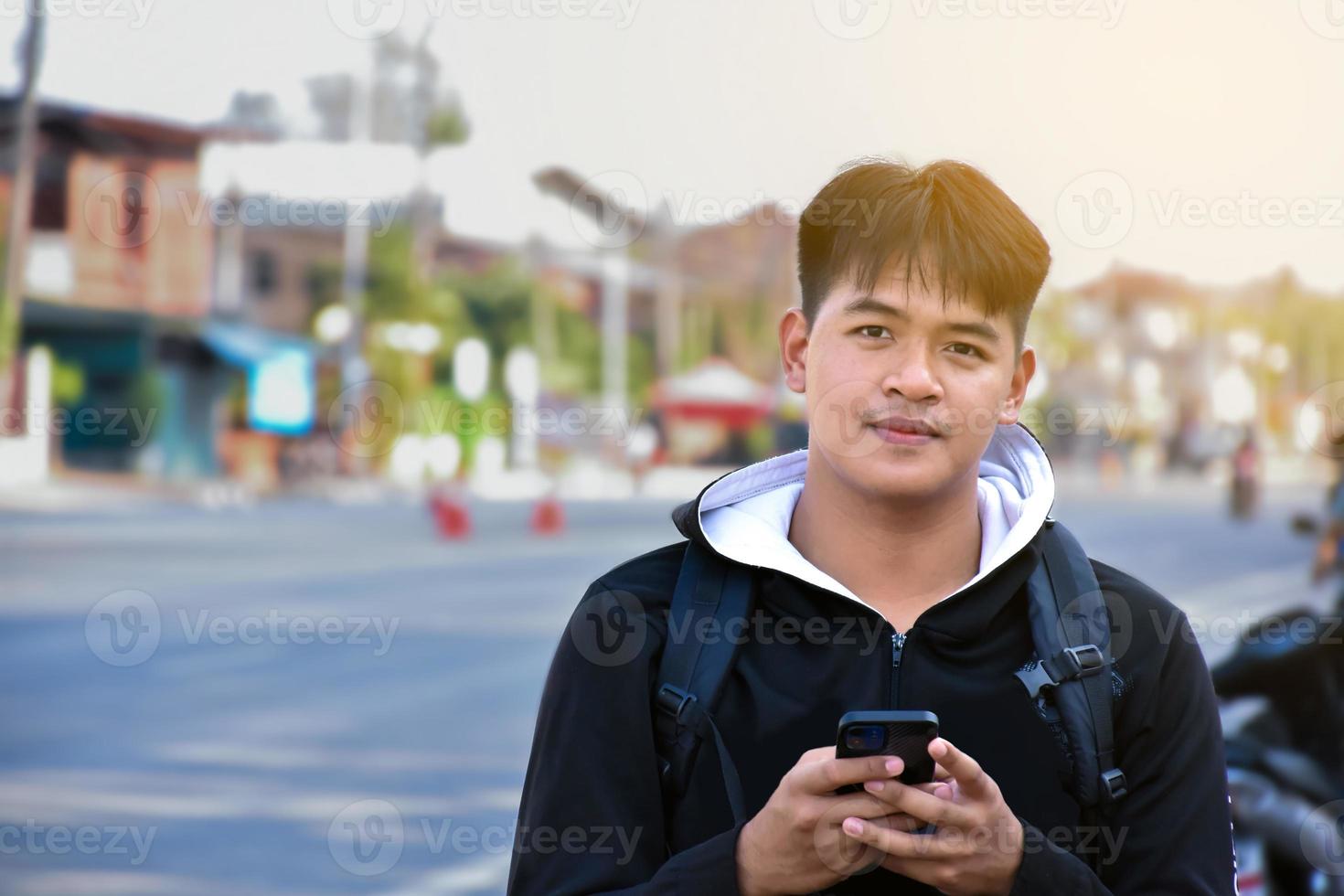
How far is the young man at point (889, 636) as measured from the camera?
189cm

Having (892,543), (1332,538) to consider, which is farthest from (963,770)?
(1332,538)

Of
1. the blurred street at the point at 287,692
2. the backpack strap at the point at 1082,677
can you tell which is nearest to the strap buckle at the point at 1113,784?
the backpack strap at the point at 1082,677

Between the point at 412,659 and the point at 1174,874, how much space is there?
9.83 meters

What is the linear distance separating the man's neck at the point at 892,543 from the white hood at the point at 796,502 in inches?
1.3

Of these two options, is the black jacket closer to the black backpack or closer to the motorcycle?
the black backpack

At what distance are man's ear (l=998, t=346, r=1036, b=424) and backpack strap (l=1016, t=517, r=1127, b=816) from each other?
25cm

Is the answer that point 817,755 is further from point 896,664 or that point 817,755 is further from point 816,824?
point 896,664

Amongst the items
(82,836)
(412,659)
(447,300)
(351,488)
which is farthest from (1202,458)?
(82,836)

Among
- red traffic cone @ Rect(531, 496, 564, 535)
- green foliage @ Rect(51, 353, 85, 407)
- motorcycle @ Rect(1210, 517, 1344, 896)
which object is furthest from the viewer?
green foliage @ Rect(51, 353, 85, 407)

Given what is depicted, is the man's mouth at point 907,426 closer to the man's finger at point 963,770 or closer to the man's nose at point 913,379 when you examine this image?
the man's nose at point 913,379

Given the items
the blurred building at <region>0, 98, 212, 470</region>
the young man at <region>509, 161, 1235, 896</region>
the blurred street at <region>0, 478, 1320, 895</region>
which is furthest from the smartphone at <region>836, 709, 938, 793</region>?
the blurred building at <region>0, 98, 212, 470</region>

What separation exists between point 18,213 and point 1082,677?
2869cm

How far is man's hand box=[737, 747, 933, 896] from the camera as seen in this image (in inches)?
65.4

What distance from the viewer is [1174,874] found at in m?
1.88
